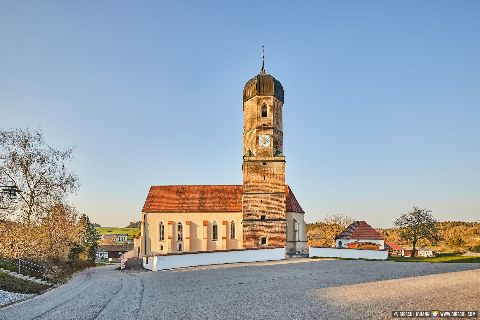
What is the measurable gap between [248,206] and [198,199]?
7.84 metres

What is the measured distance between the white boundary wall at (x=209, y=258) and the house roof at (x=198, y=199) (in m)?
8.75

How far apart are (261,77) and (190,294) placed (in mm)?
28170

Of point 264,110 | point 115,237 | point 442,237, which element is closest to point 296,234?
point 264,110

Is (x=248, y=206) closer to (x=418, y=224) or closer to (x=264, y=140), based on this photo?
(x=264, y=140)

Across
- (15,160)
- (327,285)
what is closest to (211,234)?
(15,160)

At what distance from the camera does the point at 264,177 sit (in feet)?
133

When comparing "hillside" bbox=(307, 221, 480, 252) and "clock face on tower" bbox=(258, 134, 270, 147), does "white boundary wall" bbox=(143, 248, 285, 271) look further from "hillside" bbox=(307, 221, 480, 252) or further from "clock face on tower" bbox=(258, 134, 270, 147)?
"clock face on tower" bbox=(258, 134, 270, 147)

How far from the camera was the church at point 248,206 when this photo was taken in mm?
40438

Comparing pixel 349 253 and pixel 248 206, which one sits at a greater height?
pixel 248 206

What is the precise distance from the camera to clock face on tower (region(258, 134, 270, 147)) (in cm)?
4050

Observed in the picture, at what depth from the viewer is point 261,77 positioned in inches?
1623

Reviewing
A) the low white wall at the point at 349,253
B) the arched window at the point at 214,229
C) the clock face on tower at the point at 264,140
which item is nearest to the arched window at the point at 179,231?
the arched window at the point at 214,229

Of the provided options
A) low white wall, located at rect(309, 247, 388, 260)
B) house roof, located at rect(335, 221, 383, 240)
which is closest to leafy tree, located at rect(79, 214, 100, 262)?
→ low white wall, located at rect(309, 247, 388, 260)

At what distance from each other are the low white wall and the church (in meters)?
3.92
